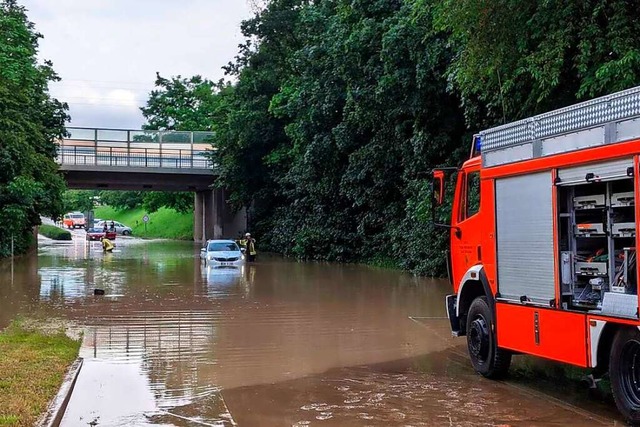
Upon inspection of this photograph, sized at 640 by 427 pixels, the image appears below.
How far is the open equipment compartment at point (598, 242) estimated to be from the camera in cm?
817

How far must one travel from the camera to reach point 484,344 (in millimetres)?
10719

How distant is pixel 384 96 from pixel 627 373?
20251mm

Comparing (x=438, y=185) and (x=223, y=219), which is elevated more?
(x=223, y=219)

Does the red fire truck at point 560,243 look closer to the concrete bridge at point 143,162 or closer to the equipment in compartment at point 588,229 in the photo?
the equipment in compartment at point 588,229

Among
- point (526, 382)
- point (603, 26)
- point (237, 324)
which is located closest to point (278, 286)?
point (237, 324)

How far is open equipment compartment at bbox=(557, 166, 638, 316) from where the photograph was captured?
8.17 metres

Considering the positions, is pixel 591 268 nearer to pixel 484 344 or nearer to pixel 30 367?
pixel 484 344

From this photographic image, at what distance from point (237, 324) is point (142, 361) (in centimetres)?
434

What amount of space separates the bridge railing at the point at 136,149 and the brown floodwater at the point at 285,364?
111 feet

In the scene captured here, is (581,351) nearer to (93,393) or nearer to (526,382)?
(526,382)

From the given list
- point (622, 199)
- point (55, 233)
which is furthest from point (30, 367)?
point (55, 233)

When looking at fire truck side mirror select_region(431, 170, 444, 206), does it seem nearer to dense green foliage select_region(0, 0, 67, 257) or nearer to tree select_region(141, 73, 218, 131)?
dense green foliage select_region(0, 0, 67, 257)

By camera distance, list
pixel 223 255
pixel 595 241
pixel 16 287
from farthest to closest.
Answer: pixel 223 255 < pixel 16 287 < pixel 595 241

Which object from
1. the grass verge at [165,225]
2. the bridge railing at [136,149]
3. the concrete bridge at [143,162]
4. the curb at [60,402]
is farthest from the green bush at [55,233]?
the curb at [60,402]
